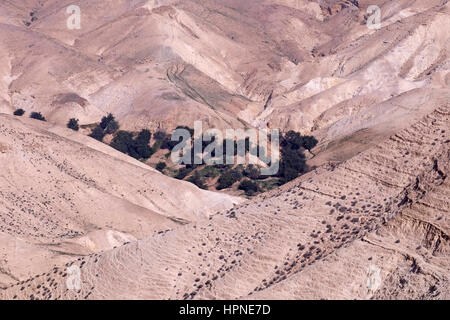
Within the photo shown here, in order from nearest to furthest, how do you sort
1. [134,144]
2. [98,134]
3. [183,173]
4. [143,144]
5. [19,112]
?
[183,173]
[143,144]
[134,144]
[98,134]
[19,112]

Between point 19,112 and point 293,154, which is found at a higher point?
point 19,112

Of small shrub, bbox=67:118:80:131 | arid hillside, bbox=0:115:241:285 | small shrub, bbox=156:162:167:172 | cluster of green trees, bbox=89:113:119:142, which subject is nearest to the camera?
arid hillside, bbox=0:115:241:285

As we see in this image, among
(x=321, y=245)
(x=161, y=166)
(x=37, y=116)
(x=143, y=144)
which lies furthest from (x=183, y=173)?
(x=321, y=245)

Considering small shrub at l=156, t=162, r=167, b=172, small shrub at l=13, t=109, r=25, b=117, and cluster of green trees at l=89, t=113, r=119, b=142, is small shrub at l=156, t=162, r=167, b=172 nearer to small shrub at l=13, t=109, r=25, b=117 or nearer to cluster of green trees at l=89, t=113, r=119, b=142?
cluster of green trees at l=89, t=113, r=119, b=142

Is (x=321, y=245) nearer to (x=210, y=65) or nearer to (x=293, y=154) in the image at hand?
(x=293, y=154)

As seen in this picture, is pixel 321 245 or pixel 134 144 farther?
pixel 134 144

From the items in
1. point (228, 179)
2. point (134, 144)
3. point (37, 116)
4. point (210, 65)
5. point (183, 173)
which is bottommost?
point (183, 173)

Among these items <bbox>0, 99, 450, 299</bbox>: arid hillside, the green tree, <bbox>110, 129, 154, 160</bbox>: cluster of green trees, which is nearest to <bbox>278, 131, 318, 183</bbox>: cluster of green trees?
the green tree

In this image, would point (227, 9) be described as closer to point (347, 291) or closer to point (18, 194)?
point (18, 194)
